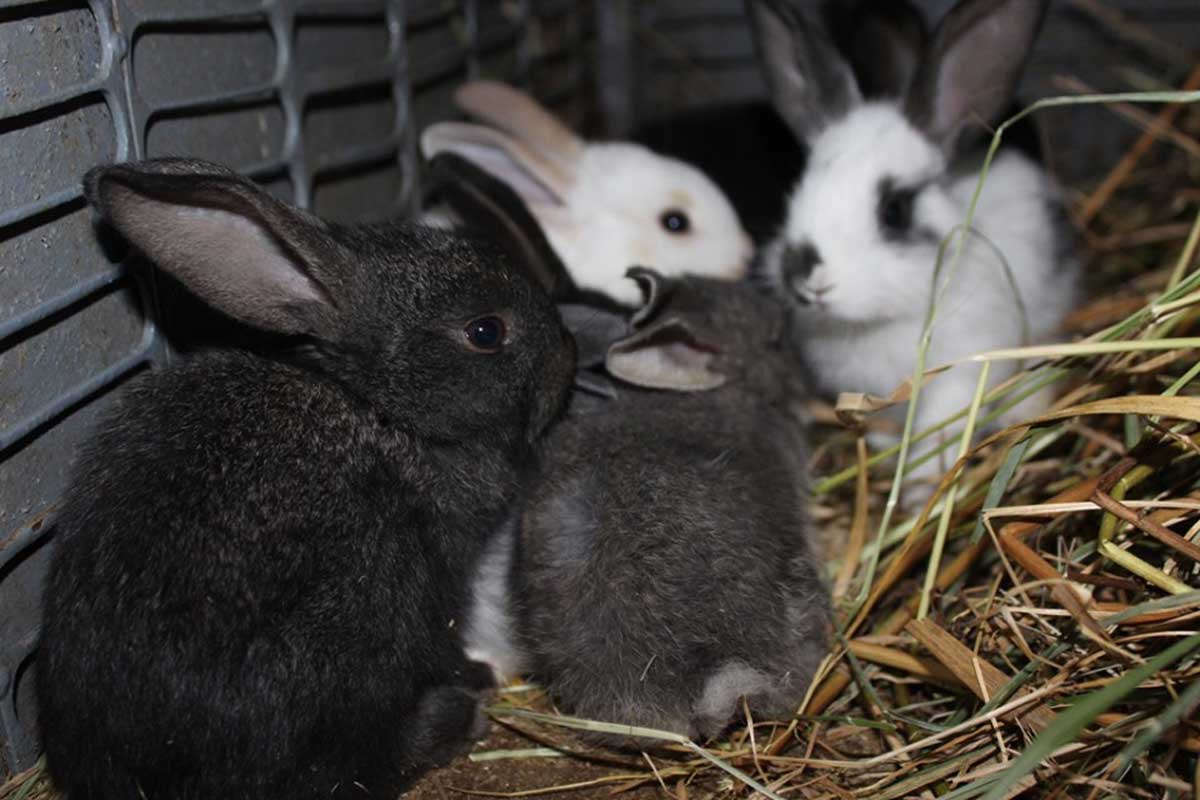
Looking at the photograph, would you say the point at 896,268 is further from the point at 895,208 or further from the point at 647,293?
the point at 647,293

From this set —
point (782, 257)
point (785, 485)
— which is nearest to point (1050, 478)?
point (785, 485)

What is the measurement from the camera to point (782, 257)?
3.41m

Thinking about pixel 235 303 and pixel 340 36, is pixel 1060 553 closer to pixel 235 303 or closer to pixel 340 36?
pixel 235 303

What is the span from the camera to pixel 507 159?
3.88 metres

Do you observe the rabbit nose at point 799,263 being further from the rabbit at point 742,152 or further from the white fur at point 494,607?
the white fur at point 494,607

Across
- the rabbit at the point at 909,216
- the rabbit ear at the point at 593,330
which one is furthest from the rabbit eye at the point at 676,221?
the rabbit ear at the point at 593,330

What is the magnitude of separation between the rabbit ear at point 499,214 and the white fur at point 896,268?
27.7 inches

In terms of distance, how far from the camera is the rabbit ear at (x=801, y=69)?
3703 millimetres

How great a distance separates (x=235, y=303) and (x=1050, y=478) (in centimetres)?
210

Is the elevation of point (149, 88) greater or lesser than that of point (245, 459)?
greater

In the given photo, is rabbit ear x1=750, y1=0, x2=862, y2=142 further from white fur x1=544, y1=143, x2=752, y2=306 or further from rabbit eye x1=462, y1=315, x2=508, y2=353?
rabbit eye x1=462, y1=315, x2=508, y2=353

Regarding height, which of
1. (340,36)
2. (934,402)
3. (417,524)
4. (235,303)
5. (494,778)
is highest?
(340,36)

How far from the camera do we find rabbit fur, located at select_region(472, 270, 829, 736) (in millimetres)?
2367

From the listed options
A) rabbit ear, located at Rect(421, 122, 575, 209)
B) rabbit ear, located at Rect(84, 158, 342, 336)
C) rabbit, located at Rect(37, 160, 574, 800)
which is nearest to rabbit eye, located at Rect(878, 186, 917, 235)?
rabbit ear, located at Rect(421, 122, 575, 209)
